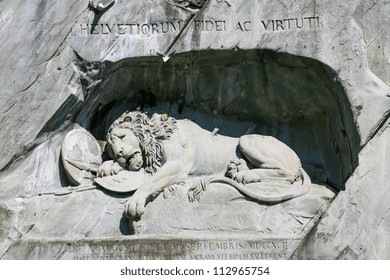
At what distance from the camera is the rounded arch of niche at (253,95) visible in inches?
320

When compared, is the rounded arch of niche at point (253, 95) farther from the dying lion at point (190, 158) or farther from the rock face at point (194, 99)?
the dying lion at point (190, 158)

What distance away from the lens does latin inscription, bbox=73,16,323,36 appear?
8.10m

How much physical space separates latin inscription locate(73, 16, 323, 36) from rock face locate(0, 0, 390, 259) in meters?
0.01

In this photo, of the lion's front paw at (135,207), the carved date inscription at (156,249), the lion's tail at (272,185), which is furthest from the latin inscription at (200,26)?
the carved date inscription at (156,249)

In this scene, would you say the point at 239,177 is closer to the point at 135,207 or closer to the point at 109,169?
the point at 135,207

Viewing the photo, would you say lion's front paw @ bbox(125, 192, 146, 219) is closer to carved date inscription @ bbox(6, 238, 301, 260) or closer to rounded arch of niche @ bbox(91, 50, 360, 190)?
carved date inscription @ bbox(6, 238, 301, 260)

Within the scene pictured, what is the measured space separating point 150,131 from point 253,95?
87 cm

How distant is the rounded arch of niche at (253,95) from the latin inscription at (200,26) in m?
0.20

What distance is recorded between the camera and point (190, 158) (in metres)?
8.30

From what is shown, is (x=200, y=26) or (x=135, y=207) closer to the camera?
(x=135, y=207)

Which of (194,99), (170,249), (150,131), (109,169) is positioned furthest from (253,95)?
(170,249)

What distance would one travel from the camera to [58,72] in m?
8.29

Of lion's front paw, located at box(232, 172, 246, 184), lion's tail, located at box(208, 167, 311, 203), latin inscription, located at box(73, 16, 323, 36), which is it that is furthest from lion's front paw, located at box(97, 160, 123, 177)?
latin inscription, located at box(73, 16, 323, 36)

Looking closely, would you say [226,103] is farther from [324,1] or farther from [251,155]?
[324,1]
